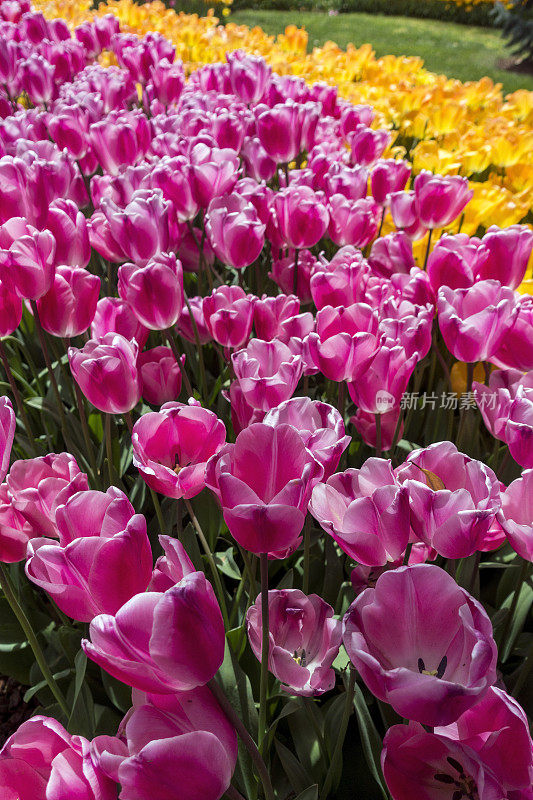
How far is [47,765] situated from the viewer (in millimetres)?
571

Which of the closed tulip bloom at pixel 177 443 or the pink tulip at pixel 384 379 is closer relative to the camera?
the closed tulip bloom at pixel 177 443

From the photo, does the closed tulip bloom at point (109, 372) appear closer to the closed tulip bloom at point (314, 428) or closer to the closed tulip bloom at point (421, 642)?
the closed tulip bloom at point (314, 428)

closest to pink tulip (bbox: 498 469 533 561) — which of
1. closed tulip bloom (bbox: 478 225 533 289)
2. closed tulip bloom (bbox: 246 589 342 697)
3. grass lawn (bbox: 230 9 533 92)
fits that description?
closed tulip bloom (bbox: 246 589 342 697)

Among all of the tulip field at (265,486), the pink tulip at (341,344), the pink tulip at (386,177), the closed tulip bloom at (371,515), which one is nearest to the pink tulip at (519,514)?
the tulip field at (265,486)

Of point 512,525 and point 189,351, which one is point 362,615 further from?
point 189,351

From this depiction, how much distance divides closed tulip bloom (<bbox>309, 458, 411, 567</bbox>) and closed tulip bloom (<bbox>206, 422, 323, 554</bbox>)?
4cm

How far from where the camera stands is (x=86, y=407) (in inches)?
63.5

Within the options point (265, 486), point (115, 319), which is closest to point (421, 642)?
point (265, 486)

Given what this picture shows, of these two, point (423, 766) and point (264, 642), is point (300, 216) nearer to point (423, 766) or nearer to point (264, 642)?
point (264, 642)

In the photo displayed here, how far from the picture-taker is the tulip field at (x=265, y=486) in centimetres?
52

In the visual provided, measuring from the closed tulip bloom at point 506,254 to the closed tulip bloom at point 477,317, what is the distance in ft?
0.53

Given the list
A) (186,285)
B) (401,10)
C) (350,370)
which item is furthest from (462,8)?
(350,370)

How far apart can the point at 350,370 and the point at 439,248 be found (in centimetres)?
33

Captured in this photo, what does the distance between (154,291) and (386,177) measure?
2.67 feet
